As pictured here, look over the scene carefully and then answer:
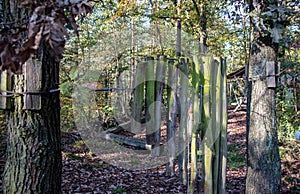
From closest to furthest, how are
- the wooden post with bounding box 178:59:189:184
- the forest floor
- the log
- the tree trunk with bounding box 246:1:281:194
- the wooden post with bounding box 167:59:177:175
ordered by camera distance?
the tree trunk with bounding box 246:1:281:194, the wooden post with bounding box 178:59:189:184, the forest floor, the wooden post with bounding box 167:59:177:175, the log

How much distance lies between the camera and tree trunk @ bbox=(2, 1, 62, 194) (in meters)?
1.64

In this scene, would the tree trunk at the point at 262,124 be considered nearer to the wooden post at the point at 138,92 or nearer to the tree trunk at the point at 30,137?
the wooden post at the point at 138,92

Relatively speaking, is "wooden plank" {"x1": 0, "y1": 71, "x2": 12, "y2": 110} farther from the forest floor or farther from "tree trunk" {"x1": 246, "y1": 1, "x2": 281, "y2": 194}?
"tree trunk" {"x1": 246, "y1": 1, "x2": 281, "y2": 194}

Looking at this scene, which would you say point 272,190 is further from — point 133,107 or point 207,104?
point 133,107

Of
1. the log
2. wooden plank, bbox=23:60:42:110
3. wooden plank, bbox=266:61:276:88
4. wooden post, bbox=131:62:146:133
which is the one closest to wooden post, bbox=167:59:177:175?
wooden post, bbox=131:62:146:133

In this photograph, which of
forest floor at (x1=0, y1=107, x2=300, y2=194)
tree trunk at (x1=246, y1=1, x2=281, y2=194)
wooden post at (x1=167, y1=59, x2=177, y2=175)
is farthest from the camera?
wooden post at (x1=167, y1=59, x2=177, y2=175)

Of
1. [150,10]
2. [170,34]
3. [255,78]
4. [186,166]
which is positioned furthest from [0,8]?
[170,34]

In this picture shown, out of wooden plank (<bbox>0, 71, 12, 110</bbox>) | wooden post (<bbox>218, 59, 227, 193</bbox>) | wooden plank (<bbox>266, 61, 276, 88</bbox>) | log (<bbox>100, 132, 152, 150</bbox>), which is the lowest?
log (<bbox>100, 132, 152, 150</bbox>)

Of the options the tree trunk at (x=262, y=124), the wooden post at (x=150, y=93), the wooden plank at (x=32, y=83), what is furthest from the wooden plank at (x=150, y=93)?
the wooden plank at (x=32, y=83)

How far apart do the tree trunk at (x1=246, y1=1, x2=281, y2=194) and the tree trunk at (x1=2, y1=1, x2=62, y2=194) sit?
6.79 ft

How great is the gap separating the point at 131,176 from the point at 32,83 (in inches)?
119

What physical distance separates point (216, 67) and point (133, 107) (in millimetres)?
2067

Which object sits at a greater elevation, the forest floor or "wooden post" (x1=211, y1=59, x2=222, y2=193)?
"wooden post" (x1=211, y1=59, x2=222, y2=193)

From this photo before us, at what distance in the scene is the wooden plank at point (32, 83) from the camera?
162 centimetres
